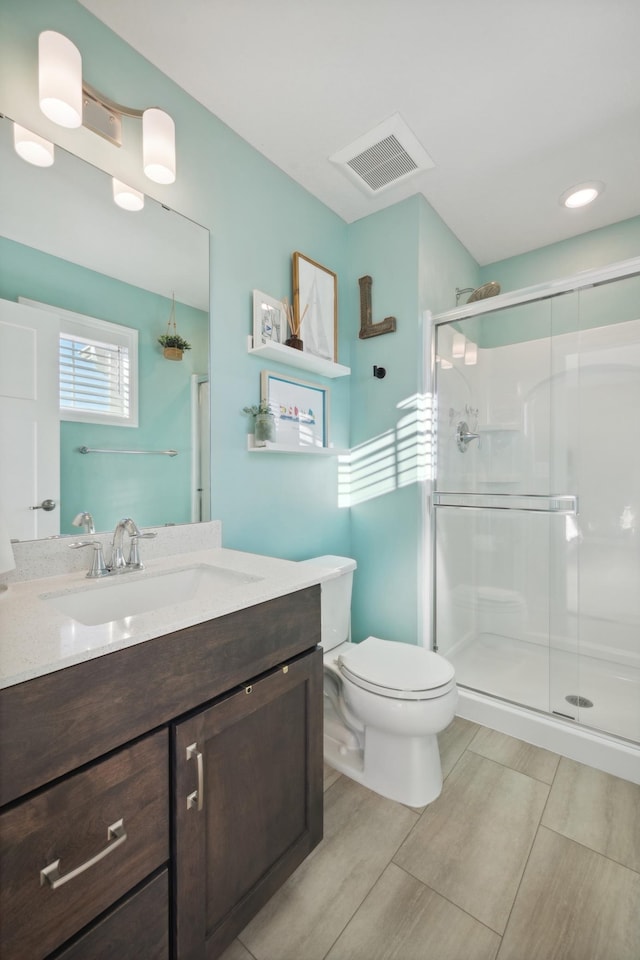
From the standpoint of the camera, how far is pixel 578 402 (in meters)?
2.05

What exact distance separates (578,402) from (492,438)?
16.7 inches

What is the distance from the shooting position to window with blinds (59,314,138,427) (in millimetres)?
1224

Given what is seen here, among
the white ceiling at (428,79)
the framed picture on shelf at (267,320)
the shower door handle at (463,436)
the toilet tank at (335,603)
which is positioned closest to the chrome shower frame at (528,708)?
the shower door handle at (463,436)

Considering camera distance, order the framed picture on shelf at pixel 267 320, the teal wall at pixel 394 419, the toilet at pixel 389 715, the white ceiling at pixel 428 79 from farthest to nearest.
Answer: the teal wall at pixel 394 419
the framed picture on shelf at pixel 267 320
the toilet at pixel 389 715
the white ceiling at pixel 428 79

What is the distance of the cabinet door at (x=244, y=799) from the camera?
0.86 metres

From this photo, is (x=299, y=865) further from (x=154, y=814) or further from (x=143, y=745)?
(x=143, y=745)

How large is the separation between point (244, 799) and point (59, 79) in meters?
1.88

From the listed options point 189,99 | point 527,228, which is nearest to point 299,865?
point 189,99

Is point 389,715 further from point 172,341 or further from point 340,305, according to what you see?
point 340,305

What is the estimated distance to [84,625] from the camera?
0.86 meters

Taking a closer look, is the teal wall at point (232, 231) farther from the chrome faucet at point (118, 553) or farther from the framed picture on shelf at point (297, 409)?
the chrome faucet at point (118, 553)

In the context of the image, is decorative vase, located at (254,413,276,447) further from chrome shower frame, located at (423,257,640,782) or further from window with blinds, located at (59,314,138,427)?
chrome shower frame, located at (423,257,640,782)

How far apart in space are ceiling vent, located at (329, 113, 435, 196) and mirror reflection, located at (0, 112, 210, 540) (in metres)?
0.81

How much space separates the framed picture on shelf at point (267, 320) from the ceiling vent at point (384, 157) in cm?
69
